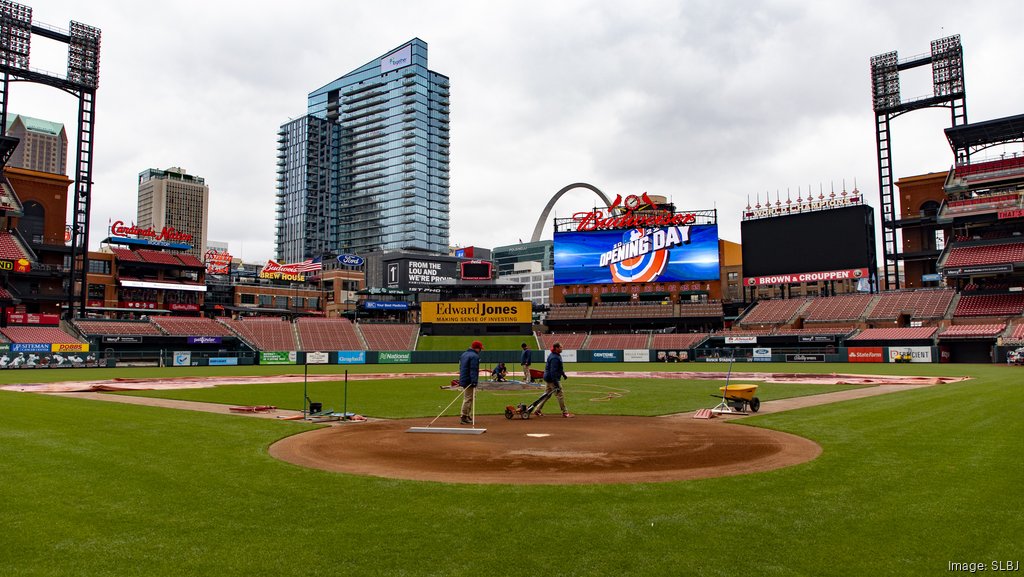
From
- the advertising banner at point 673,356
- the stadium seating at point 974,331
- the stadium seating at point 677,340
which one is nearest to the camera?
the stadium seating at point 974,331

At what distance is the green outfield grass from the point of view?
273ft

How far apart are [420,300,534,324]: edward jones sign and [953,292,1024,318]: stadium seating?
163 feet

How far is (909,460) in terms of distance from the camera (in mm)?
10977

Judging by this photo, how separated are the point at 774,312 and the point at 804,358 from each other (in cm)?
1449

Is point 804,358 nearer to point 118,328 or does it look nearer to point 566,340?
point 566,340

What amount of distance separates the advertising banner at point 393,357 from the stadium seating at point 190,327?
1867cm

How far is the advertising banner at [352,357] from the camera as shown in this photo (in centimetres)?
7462

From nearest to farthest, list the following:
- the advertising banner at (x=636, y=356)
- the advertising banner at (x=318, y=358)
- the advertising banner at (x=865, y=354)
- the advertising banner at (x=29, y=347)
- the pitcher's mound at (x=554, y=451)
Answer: the pitcher's mound at (x=554, y=451) → the advertising banner at (x=29, y=347) → the advertising banner at (x=865, y=354) → the advertising banner at (x=318, y=358) → the advertising banner at (x=636, y=356)

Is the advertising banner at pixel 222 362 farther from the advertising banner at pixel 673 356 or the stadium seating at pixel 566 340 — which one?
the advertising banner at pixel 673 356

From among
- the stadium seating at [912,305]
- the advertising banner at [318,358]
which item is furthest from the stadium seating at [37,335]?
the stadium seating at [912,305]

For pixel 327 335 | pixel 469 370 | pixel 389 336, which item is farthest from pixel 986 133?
pixel 327 335

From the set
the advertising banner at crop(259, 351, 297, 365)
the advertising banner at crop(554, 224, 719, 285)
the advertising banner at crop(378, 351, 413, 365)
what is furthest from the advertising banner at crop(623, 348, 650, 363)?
the advertising banner at crop(259, 351, 297, 365)

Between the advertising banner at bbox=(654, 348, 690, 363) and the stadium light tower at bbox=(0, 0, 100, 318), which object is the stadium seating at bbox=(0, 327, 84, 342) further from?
the advertising banner at bbox=(654, 348, 690, 363)

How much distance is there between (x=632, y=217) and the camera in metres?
88.7
